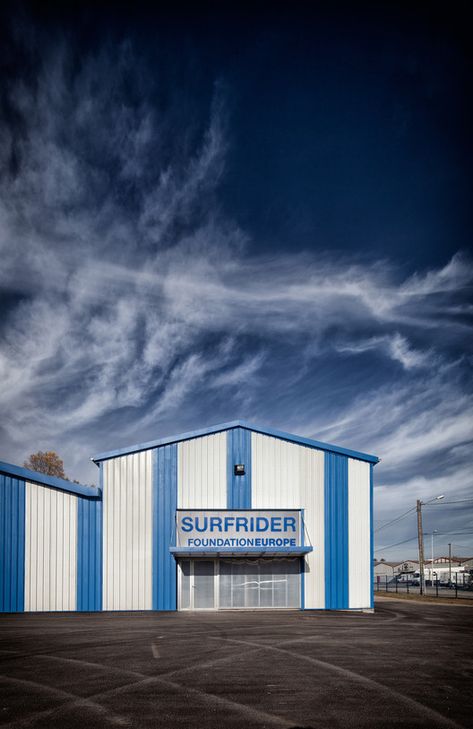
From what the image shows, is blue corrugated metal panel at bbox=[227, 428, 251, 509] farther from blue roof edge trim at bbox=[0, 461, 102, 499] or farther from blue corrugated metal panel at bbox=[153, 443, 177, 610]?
blue roof edge trim at bbox=[0, 461, 102, 499]

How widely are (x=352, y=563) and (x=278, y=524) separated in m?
3.30

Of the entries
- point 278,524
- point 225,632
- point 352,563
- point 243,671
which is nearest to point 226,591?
point 278,524

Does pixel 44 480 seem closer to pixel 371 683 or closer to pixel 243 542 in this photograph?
pixel 243 542

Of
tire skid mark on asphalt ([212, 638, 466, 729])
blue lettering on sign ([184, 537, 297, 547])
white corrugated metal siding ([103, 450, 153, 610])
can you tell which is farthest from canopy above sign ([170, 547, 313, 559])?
tire skid mark on asphalt ([212, 638, 466, 729])

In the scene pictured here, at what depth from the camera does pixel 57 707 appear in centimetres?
818

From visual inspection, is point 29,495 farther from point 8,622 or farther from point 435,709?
point 435,709

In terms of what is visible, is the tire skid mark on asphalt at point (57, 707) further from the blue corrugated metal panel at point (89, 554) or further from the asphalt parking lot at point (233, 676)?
the blue corrugated metal panel at point (89, 554)

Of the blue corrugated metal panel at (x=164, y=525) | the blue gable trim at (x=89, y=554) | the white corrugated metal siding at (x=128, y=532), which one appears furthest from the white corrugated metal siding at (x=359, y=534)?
the blue gable trim at (x=89, y=554)

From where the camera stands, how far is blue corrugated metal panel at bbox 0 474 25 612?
22000 millimetres

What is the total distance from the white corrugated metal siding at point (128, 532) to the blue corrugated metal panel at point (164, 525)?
8.9 inches

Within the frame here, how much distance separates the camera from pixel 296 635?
15250 millimetres

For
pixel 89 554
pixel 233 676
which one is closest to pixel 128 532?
pixel 89 554

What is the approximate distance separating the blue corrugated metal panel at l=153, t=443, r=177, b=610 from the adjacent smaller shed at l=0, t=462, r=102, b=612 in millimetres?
2127

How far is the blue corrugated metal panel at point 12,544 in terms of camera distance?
22000 mm
